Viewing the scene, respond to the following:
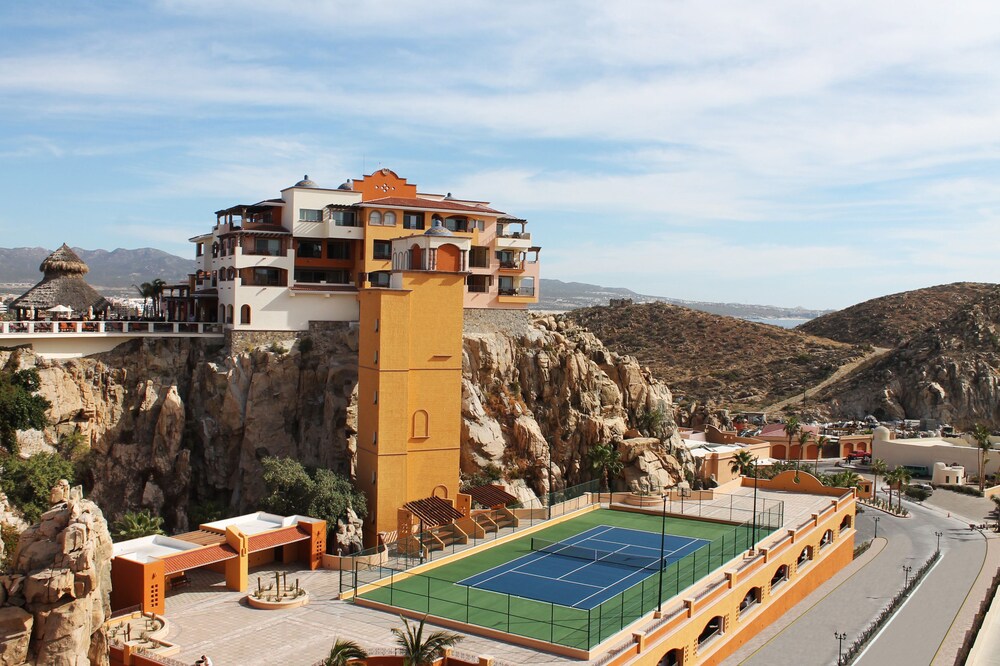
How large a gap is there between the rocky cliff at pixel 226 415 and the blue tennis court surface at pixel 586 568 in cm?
1145

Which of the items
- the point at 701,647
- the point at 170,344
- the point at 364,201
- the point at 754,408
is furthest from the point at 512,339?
the point at 754,408

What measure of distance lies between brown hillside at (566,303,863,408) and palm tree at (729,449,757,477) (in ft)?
144

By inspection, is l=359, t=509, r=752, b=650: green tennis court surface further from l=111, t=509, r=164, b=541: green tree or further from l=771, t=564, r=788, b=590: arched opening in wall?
l=111, t=509, r=164, b=541: green tree

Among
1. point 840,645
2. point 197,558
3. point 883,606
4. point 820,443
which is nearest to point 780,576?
point 883,606

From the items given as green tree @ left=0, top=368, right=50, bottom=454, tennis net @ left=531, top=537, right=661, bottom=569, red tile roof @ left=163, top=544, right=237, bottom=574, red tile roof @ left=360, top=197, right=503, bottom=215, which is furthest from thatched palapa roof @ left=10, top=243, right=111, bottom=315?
tennis net @ left=531, top=537, right=661, bottom=569

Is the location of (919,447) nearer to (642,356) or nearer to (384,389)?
(642,356)

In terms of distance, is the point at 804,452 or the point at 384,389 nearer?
the point at 384,389

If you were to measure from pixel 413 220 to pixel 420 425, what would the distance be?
1801 cm

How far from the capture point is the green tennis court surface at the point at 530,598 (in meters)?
32.7

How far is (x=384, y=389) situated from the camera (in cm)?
4716

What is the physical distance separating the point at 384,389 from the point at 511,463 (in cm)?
1426

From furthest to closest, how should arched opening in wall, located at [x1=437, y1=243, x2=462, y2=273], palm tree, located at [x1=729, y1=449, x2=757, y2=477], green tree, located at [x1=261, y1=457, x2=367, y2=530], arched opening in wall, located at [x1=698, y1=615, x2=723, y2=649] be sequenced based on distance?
palm tree, located at [x1=729, y1=449, x2=757, y2=477] < arched opening in wall, located at [x1=437, y1=243, x2=462, y2=273] < green tree, located at [x1=261, y1=457, x2=367, y2=530] < arched opening in wall, located at [x1=698, y1=615, x2=723, y2=649]

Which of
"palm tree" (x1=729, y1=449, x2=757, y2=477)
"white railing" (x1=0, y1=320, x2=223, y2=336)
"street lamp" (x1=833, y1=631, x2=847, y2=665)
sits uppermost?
"white railing" (x1=0, y1=320, x2=223, y2=336)

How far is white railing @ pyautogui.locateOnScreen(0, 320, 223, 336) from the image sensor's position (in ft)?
167
